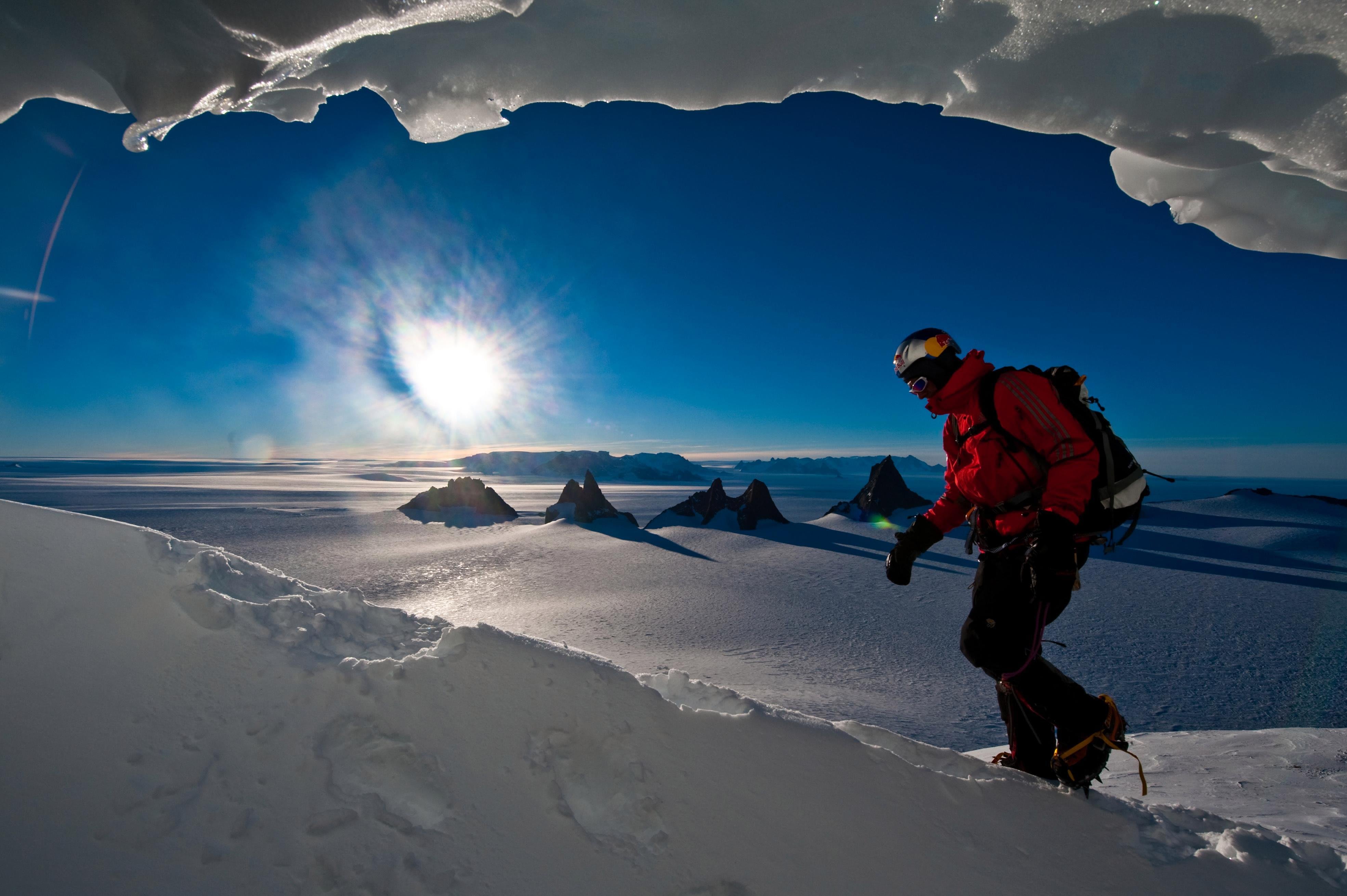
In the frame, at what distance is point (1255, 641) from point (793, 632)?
4.42m

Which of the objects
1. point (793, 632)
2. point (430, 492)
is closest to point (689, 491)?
point (430, 492)

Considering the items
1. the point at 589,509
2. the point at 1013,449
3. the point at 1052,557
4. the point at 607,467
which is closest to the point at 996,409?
the point at 1013,449

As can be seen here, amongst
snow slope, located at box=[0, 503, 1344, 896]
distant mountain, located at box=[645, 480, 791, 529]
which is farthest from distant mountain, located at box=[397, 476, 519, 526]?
snow slope, located at box=[0, 503, 1344, 896]

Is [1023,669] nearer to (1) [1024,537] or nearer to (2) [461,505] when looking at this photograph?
(1) [1024,537]

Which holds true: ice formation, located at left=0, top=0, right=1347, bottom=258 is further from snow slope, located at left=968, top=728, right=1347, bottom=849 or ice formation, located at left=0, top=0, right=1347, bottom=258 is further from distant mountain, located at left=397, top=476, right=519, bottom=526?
distant mountain, located at left=397, top=476, right=519, bottom=526

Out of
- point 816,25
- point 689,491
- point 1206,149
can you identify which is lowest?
point 689,491

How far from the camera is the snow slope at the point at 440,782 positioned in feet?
4.07

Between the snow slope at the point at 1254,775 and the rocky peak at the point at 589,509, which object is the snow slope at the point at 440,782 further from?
the rocky peak at the point at 589,509

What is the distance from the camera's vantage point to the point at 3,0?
8.04 ft

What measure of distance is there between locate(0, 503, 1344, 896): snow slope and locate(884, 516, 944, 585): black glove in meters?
0.76

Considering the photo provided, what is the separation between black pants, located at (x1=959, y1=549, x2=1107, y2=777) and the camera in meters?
2.03

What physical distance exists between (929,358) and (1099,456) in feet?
2.39

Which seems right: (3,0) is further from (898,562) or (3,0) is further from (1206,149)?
(1206,149)

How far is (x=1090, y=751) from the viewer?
6.45ft
